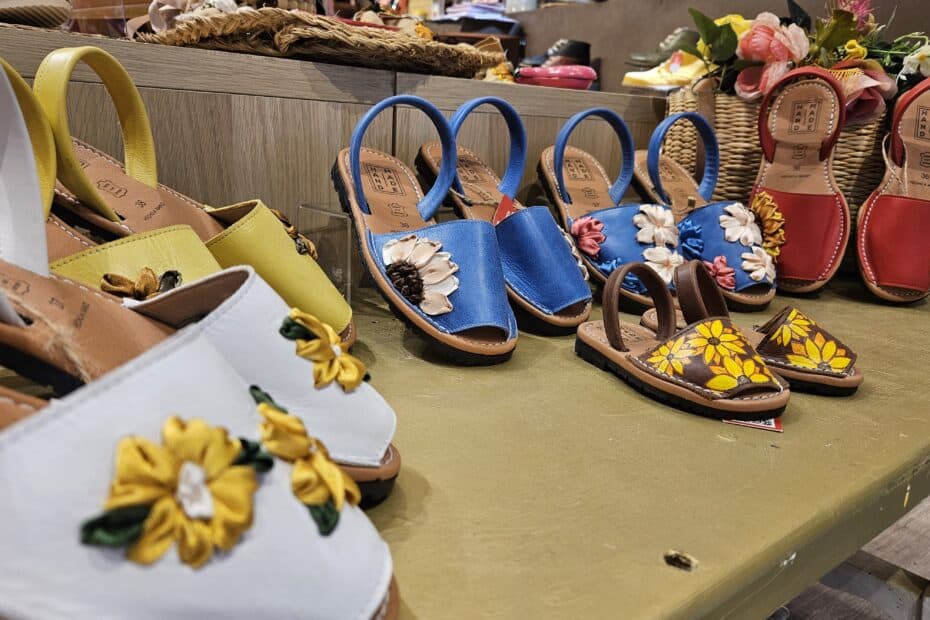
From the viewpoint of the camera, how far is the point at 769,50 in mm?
1180

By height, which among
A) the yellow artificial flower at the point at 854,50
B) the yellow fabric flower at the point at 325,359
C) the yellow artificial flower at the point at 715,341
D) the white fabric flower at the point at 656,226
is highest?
the yellow artificial flower at the point at 854,50

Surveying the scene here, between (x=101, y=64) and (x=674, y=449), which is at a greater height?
(x=101, y=64)

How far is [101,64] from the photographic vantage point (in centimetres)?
67

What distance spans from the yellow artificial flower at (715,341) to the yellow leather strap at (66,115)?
0.62 m

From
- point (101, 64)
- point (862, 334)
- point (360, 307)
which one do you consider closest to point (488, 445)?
point (360, 307)

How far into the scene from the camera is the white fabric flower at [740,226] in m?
1.07

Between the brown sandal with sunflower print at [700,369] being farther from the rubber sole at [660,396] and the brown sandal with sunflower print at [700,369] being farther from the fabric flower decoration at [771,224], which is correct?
the fabric flower decoration at [771,224]

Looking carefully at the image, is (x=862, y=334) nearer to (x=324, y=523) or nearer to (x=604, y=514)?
(x=604, y=514)

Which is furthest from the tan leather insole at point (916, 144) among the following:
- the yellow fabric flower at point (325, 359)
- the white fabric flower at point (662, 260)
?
the yellow fabric flower at point (325, 359)

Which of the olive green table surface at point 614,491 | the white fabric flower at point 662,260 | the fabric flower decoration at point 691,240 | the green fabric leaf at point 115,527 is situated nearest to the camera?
the green fabric leaf at point 115,527

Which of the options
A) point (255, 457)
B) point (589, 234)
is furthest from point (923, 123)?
point (255, 457)

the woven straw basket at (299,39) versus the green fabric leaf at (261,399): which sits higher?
the woven straw basket at (299,39)

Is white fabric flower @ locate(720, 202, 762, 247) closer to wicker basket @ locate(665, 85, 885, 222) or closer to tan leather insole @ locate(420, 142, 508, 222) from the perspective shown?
wicker basket @ locate(665, 85, 885, 222)

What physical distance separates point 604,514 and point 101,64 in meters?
0.66
